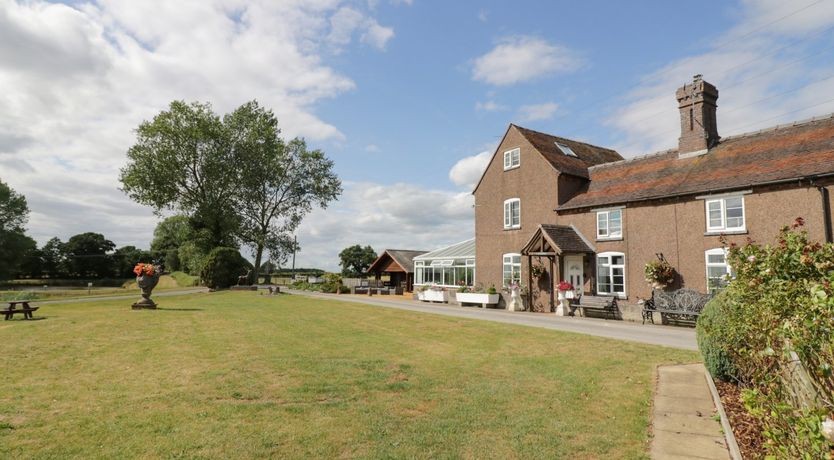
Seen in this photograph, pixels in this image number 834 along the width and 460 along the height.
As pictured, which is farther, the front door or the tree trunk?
the tree trunk

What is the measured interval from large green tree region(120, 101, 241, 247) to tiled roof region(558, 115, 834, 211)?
36270 mm

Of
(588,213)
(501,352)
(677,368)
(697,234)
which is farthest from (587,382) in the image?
(588,213)

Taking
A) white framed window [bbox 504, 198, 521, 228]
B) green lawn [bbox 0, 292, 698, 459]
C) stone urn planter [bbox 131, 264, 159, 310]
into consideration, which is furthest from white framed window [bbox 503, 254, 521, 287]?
stone urn planter [bbox 131, 264, 159, 310]

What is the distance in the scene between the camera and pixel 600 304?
2048 cm

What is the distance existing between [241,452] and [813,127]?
23.2m

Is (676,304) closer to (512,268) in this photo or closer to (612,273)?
(612,273)

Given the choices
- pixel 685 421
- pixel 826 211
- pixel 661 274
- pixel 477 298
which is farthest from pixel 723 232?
pixel 685 421

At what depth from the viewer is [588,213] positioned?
2361 cm

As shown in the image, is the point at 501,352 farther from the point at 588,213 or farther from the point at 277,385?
the point at 588,213

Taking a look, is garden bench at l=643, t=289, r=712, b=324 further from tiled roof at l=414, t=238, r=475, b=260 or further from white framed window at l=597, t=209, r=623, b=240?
tiled roof at l=414, t=238, r=475, b=260

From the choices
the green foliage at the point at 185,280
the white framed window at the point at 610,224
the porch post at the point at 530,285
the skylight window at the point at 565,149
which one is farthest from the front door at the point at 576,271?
the green foliage at the point at 185,280

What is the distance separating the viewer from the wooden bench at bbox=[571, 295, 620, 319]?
2031 cm

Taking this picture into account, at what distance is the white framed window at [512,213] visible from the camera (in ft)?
90.1

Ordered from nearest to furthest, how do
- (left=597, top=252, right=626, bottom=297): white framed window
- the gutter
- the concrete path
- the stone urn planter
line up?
the concrete path → the gutter → (left=597, top=252, right=626, bottom=297): white framed window → the stone urn planter
